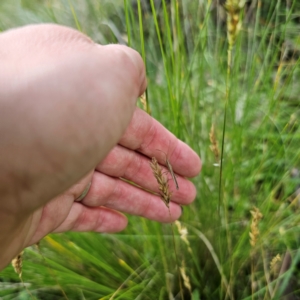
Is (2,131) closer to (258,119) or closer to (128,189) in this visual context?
(128,189)

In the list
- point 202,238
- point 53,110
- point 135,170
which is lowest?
point 202,238

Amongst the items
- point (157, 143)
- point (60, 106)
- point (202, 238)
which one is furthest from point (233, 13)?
point (202, 238)

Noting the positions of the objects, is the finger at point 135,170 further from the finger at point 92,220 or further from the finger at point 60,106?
the finger at point 60,106

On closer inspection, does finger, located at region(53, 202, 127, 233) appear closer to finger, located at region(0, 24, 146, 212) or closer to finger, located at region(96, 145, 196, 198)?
finger, located at region(96, 145, 196, 198)

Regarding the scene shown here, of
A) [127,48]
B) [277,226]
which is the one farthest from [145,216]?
[127,48]

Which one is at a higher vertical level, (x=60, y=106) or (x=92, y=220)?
(x=60, y=106)

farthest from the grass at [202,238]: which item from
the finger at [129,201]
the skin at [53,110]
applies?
the skin at [53,110]

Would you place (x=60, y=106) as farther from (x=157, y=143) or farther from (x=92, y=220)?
(x=92, y=220)
